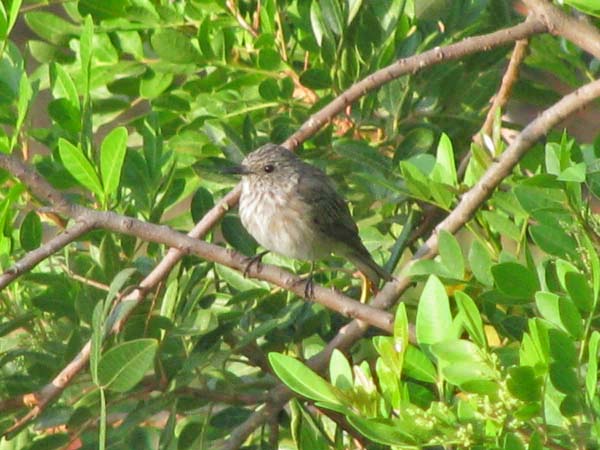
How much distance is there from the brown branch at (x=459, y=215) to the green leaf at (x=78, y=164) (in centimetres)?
74

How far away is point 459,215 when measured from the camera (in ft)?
9.87

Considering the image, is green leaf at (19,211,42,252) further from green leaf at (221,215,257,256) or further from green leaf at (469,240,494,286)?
green leaf at (469,240,494,286)

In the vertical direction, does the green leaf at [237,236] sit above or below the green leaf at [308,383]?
below

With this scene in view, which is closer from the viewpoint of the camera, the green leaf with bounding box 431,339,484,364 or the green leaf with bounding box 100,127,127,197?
the green leaf with bounding box 431,339,484,364

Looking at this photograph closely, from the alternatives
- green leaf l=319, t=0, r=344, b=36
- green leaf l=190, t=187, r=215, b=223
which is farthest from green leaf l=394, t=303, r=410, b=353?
green leaf l=319, t=0, r=344, b=36

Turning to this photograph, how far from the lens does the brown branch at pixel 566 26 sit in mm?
3297

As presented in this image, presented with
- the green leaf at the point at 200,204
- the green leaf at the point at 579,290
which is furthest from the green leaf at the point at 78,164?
the green leaf at the point at 579,290

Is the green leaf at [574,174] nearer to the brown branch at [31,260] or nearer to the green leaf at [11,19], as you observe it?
Result: the brown branch at [31,260]

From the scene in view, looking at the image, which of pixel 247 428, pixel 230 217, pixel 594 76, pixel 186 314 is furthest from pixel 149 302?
pixel 594 76

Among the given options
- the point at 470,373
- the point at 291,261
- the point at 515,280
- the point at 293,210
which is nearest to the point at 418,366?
the point at 470,373

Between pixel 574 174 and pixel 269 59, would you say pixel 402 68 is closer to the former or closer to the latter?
pixel 269 59

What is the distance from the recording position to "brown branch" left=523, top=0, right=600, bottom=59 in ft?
10.8

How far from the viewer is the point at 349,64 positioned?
151 inches

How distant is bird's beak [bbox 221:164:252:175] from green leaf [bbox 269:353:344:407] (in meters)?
1.45
